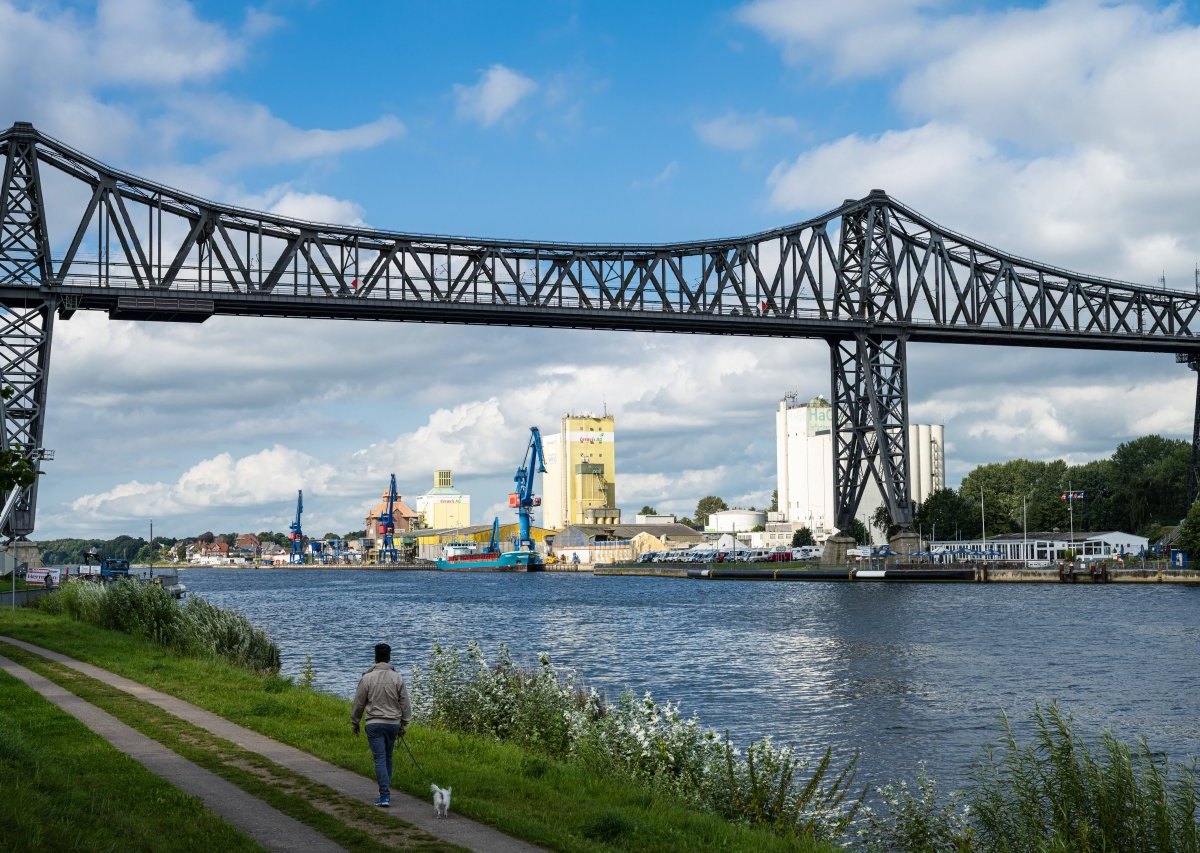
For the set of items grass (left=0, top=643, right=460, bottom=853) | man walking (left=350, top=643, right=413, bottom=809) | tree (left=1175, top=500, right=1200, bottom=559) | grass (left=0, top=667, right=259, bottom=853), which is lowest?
grass (left=0, top=643, right=460, bottom=853)

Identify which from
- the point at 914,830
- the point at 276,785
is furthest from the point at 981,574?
the point at 276,785

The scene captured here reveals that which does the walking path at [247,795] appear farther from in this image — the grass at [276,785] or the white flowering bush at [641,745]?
the white flowering bush at [641,745]

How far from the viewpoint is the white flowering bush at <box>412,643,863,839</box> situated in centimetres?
1956

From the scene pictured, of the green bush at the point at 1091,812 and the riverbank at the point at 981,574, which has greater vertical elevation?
the riverbank at the point at 981,574

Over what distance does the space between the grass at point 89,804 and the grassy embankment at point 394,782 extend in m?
0.06

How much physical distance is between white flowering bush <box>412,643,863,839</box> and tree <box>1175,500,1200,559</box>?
95.7 meters

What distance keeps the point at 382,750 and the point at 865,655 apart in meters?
38.4

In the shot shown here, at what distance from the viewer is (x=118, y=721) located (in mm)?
22734

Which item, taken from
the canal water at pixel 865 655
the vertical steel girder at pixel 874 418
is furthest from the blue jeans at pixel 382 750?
the vertical steel girder at pixel 874 418

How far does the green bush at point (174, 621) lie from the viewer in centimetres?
3675

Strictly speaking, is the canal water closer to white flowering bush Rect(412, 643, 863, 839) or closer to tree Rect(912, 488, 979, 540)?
white flowering bush Rect(412, 643, 863, 839)

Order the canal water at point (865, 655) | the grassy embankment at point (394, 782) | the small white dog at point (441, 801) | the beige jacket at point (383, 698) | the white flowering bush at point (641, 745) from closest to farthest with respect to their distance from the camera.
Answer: the grassy embankment at point (394, 782) → the small white dog at point (441, 801) → the beige jacket at point (383, 698) → the white flowering bush at point (641, 745) → the canal water at point (865, 655)

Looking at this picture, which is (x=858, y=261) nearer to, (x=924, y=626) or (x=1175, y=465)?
(x=924, y=626)

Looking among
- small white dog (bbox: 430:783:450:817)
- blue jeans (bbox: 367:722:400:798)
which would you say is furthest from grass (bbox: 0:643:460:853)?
small white dog (bbox: 430:783:450:817)
